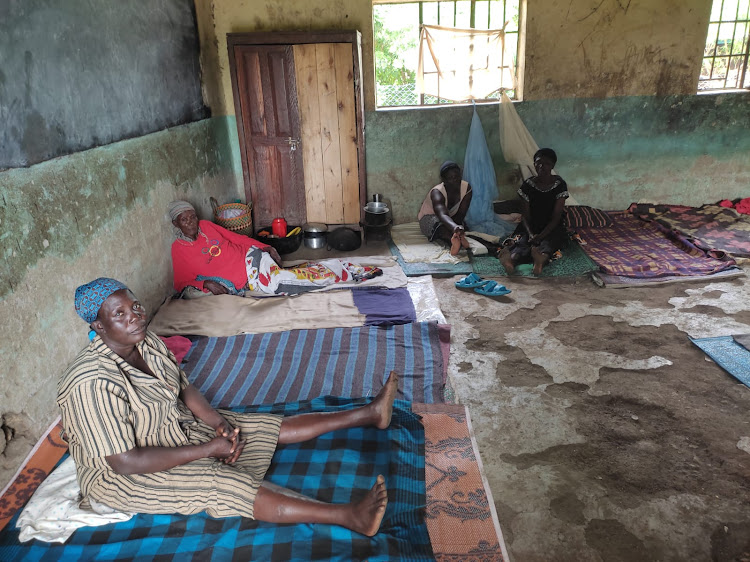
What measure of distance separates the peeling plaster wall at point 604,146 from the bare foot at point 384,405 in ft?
12.0

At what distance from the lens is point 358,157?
5.39 m

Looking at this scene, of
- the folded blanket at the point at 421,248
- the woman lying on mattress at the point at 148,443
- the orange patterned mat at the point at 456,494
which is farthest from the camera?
the folded blanket at the point at 421,248

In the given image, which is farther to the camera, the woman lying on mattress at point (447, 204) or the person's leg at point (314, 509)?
the woman lying on mattress at point (447, 204)

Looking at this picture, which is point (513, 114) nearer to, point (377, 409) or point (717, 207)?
point (717, 207)

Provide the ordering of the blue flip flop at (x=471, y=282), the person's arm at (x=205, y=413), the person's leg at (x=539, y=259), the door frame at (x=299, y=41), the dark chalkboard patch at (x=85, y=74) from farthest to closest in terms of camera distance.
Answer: the door frame at (x=299, y=41) < the person's leg at (x=539, y=259) < the blue flip flop at (x=471, y=282) < the dark chalkboard patch at (x=85, y=74) < the person's arm at (x=205, y=413)

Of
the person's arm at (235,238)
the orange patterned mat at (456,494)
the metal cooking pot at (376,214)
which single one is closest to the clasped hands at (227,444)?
the orange patterned mat at (456,494)

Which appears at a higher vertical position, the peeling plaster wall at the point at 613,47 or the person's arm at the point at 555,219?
the peeling plaster wall at the point at 613,47

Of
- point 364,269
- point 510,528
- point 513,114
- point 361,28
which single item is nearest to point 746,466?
point 510,528

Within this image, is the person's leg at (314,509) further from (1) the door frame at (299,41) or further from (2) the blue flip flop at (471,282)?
(1) the door frame at (299,41)

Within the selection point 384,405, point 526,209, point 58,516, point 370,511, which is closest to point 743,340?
point 526,209

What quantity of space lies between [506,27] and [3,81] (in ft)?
14.7

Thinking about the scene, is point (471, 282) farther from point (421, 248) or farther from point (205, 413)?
point (205, 413)

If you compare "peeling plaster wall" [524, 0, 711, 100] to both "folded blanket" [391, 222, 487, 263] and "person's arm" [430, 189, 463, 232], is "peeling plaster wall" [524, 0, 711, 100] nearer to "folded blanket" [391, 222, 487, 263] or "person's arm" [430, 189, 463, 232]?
"person's arm" [430, 189, 463, 232]

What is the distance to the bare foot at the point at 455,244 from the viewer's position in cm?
480
